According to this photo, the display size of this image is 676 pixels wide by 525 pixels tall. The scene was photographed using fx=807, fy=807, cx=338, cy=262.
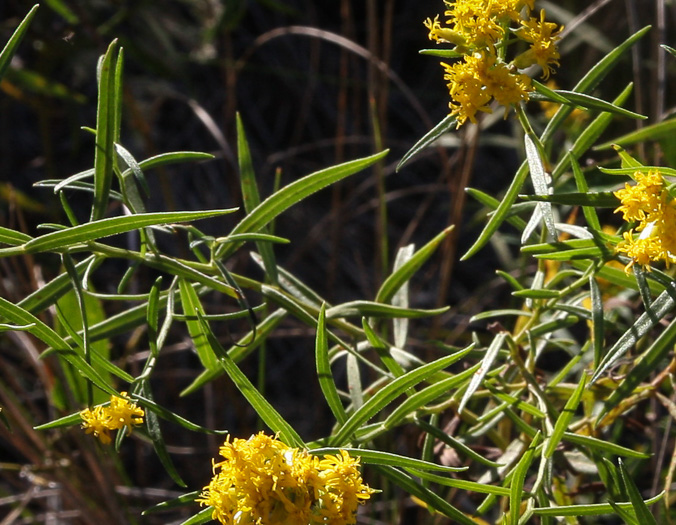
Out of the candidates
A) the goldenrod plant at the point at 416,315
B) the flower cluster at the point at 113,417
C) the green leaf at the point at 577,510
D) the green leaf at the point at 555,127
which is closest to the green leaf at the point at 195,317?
the goldenrod plant at the point at 416,315

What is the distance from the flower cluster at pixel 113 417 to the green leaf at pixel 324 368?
229 mm

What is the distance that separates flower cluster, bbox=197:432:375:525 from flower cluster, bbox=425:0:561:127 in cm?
42

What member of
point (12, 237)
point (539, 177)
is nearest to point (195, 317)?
point (12, 237)

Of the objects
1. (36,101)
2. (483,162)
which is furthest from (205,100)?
(483,162)

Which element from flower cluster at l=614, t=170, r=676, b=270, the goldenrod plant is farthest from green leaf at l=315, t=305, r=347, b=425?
flower cluster at l=614, t=170, r=676, b=270

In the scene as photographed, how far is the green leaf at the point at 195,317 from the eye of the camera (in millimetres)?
1063

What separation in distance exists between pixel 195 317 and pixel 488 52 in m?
0.50

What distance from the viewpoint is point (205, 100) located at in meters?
3.27

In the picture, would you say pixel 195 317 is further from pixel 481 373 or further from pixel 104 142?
pixel 481 373

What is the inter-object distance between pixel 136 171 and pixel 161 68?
1993 millimetres

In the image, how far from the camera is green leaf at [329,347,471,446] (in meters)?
0.92

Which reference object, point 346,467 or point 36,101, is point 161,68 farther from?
point 346,467

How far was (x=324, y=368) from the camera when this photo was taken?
98 centimetres

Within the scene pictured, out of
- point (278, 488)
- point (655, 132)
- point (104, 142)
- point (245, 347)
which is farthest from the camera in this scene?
point (655, 132)
